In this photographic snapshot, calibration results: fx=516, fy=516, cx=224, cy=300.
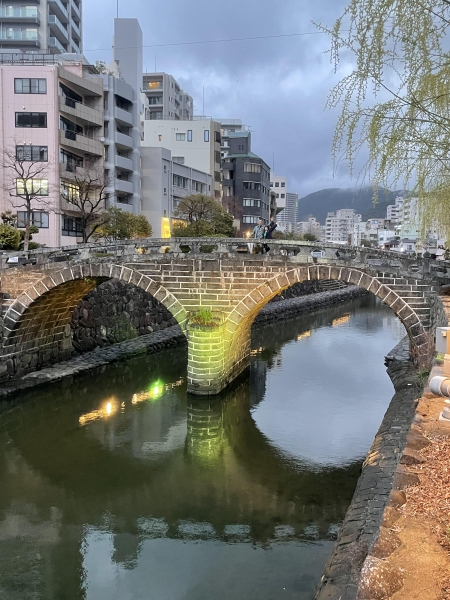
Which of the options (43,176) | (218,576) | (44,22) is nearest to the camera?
(218,576)

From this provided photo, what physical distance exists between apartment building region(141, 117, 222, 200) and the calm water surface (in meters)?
35.1

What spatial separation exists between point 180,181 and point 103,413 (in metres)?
33.6

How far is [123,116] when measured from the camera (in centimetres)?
3797

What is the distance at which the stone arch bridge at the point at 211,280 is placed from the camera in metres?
14.6

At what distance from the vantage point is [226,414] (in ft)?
52.6

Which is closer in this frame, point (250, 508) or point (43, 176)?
point (250, 508)

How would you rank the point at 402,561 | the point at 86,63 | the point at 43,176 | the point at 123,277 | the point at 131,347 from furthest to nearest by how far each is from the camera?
the point at 86,63 → the point at 43,176 → the point at 131,347 → the point at 123,277 → the point at 402,561

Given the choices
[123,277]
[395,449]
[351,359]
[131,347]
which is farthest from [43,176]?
[395,449]

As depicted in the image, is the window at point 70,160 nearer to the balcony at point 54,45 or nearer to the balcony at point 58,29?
the balcony at point 54,45

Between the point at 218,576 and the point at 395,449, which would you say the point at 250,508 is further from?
the point at 395,449

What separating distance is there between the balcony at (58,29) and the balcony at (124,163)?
733 inches

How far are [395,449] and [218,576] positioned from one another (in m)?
4.00

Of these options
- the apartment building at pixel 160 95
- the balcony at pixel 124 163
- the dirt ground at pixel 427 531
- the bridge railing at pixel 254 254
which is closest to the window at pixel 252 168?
the apartment building at pixel 160 95

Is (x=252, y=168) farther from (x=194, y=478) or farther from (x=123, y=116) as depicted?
(x=194, y=478)
